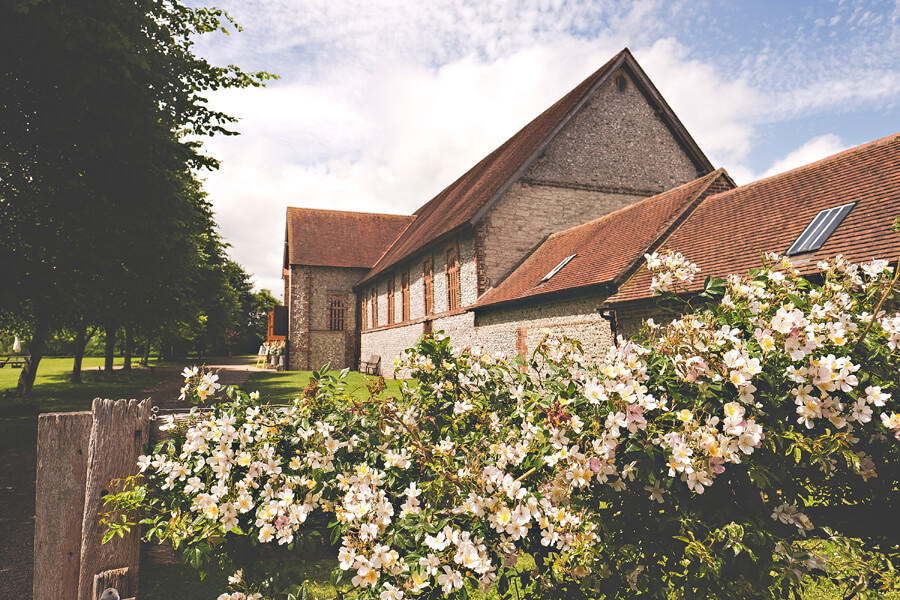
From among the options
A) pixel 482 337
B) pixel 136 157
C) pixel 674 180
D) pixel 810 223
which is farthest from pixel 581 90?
pixel 136 157

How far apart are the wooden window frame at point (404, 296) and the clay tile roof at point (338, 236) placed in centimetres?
878

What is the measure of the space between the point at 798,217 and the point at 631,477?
9.97 metres

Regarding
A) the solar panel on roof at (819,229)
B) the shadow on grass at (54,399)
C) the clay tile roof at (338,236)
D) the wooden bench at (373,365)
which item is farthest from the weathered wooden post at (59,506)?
the clay tile roof at (338,236)

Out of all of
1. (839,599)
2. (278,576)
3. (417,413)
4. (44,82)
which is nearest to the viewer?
(278,576)

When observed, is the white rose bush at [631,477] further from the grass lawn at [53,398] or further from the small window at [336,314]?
the small window at [336,314]

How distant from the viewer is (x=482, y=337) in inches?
645

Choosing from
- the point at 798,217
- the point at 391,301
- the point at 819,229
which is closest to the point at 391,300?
the point at 391,301

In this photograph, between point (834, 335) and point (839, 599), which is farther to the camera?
point (839, 599)

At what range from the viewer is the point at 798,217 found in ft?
31.4

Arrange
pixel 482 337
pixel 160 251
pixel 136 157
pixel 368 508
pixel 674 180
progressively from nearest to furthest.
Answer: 1. pixel 368 508
2. pixel 136 157
3. pixel 160 251
4. pixel 482 337
5. pixel 674 180

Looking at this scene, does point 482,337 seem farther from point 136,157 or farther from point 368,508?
point 368,508

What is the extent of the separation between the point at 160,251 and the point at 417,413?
29.7ft

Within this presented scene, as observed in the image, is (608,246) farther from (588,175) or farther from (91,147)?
(91,147)

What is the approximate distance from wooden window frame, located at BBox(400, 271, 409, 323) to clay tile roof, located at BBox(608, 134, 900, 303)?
13968 mm
